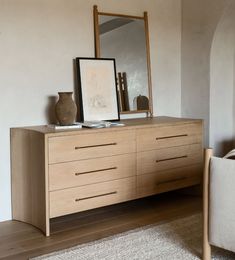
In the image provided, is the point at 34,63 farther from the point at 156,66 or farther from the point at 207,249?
the point at 207,249

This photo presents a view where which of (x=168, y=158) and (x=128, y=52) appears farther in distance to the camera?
(x=128, y=52)

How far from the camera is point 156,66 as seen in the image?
4078 mm

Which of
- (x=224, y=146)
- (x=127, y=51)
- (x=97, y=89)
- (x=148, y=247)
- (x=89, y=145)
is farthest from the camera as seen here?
(x=224, y=146)

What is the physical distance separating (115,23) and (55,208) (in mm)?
1730

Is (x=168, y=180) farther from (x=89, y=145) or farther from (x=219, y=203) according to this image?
(x=219, y=203)

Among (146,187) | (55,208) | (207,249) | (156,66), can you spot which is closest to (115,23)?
(156,66)

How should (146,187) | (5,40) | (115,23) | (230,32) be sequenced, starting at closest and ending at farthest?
(5,40), (146,187), (115,23), (230,32)

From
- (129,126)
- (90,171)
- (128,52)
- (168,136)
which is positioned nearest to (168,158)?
(168,136)

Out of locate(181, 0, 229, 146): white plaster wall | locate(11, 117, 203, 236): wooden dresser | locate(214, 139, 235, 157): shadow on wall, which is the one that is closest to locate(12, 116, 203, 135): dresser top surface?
locate(11, 117, 203, 236): wooden dresser

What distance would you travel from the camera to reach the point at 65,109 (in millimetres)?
3150

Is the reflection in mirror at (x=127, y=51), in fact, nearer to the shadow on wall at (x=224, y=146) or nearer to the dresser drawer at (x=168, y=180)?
the dresser drawer at (x=168, y=180)

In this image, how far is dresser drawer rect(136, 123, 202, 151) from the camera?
3.38 m

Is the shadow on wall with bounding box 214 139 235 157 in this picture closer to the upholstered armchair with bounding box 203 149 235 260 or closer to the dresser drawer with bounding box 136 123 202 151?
the dresser drawer with bounding box 136 123 202 151

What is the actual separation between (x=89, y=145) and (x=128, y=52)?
3.78 feet
